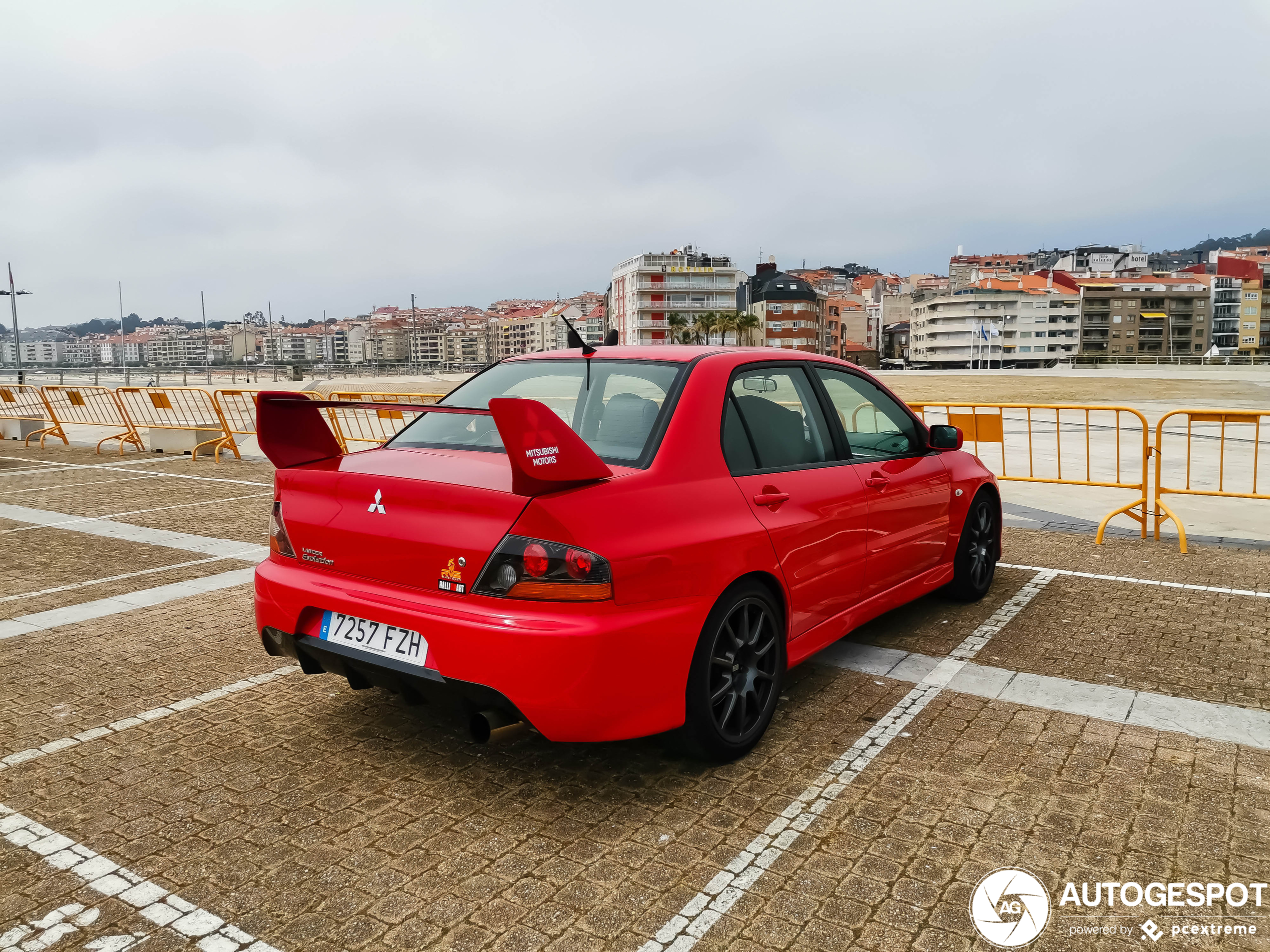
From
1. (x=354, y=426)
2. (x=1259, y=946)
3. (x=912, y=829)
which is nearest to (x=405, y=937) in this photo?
(x=912, y=829)

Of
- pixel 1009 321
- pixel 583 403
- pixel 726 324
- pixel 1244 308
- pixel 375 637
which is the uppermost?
pixel 1244 308

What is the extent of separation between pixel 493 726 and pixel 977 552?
384 centimetres

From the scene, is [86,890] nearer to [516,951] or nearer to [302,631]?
[302,631]

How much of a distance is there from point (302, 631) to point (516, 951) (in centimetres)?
154

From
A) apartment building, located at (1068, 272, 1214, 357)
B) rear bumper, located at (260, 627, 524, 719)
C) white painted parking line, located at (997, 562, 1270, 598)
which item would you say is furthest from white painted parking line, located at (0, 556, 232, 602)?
apartment building, located at (1068, 272, 1214, 357)

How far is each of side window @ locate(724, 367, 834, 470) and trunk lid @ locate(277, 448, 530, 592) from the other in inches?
→ 39.8

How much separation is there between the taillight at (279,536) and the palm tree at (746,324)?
12603 centimetres

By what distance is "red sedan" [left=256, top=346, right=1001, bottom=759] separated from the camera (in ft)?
9.65

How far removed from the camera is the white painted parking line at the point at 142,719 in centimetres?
375

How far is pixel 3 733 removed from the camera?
3990mm

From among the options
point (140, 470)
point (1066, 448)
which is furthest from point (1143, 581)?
point (140, 470)

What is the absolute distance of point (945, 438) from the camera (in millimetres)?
5109

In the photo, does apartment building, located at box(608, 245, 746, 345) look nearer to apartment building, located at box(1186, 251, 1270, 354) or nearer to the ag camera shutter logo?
apartment building, located at box(1186, 251, 1270, 354)

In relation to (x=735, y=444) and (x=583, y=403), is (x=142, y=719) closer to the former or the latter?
(x=583, y=403)
